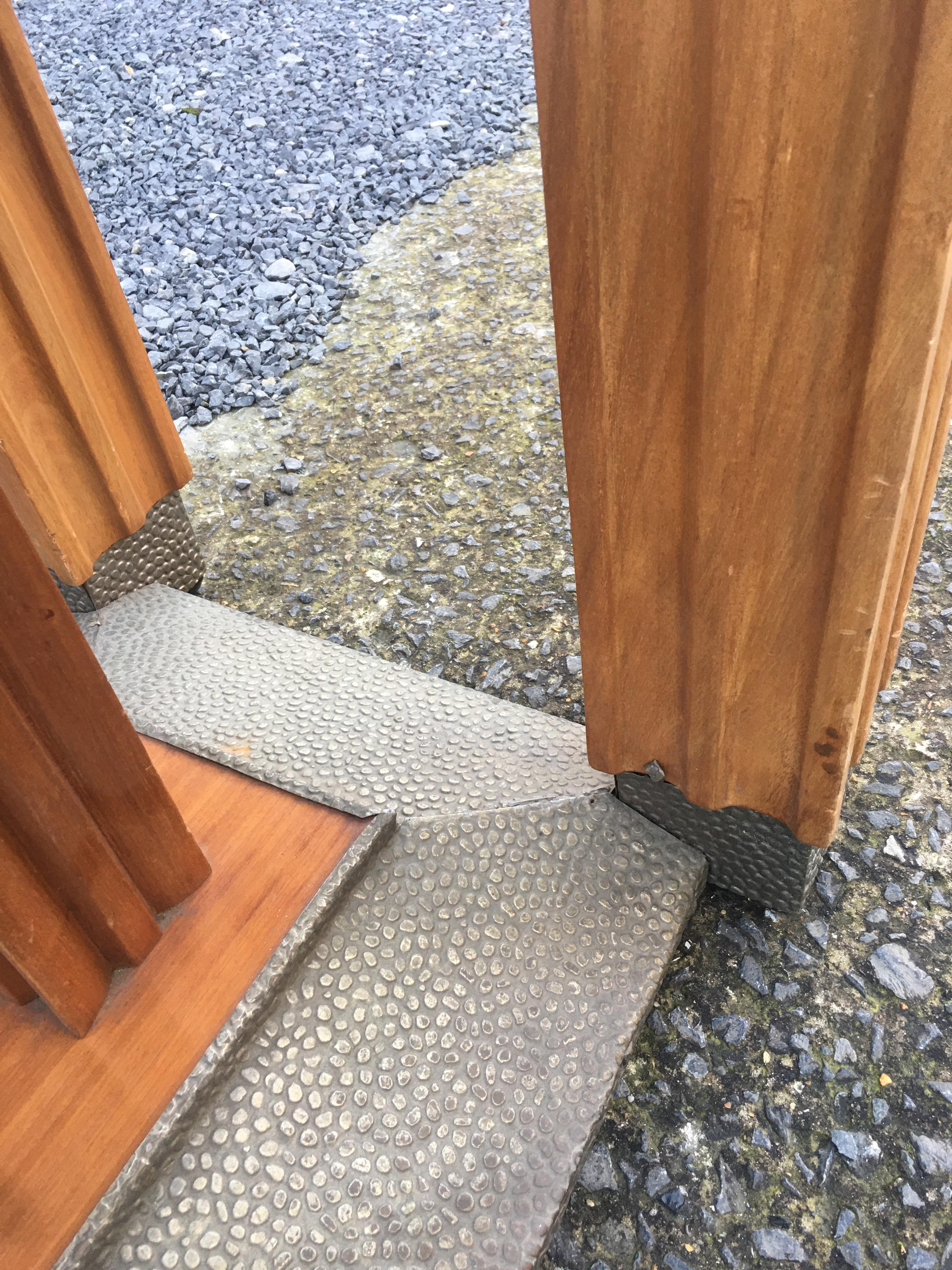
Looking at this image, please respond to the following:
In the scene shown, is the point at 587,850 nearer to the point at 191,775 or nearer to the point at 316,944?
the point at 316,944

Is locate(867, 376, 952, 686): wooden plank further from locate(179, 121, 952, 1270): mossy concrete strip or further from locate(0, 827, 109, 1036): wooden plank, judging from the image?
locate(0, 827, 109, 1036): wooden plank

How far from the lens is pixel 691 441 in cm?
76

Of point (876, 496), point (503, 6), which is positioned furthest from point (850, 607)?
point (503, 6)

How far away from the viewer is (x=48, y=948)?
36.4 inches

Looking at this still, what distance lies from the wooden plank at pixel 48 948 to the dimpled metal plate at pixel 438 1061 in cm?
17

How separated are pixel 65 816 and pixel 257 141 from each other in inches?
125

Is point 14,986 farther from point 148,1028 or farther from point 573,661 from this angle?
point 573,661

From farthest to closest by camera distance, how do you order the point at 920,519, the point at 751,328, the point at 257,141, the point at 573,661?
1. the point at 257,141
2. the point at 573,661
3. the point at 920,519
4. the point at 751,328

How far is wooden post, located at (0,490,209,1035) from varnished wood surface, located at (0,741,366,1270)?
0.03 m

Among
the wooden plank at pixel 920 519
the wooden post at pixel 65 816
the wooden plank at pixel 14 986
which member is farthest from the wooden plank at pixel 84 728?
the wooden plank at pixel 920 519

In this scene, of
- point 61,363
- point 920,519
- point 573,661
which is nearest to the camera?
point 920,519

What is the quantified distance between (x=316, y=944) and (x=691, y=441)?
0.70 metres

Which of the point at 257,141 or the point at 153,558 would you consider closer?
the point at 153,558

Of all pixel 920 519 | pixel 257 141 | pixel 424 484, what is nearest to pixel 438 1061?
pixel 920 519
